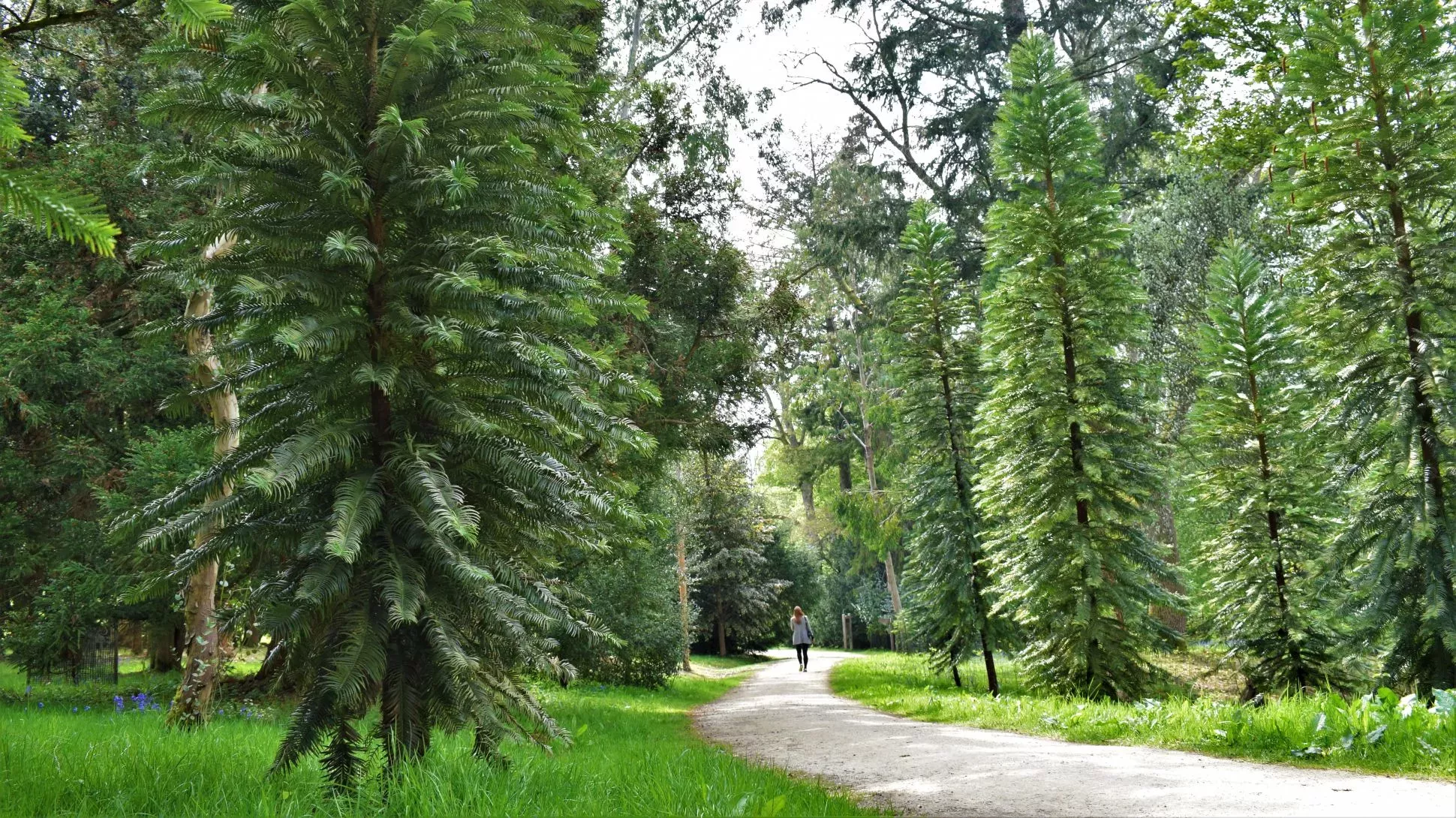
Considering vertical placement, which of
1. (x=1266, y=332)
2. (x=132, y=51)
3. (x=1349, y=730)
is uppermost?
(x=132, y=51)

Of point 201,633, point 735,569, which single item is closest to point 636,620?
point 201,633

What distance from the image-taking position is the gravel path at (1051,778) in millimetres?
4703

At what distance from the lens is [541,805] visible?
4211 millimetres

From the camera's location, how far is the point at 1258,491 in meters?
12.5

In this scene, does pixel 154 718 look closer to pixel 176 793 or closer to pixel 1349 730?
pixel 176 793

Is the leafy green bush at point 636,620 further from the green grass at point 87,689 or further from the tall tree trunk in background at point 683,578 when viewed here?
the tall tree trunk in background at point 683,578

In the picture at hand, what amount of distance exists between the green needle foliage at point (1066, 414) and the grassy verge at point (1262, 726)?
1.10 metres

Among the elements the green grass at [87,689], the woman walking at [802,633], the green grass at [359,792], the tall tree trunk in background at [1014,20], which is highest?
the tall tree trunk in background at [1014,20]

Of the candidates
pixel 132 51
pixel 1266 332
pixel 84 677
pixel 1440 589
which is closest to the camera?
pixel 1440 589

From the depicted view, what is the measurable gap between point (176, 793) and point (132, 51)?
10406 millimetres

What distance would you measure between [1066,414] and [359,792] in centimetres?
952

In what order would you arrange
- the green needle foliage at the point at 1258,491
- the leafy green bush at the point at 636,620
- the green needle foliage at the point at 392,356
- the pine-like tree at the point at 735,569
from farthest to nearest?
the pine-like tree at the point at 735,569
the leafy green bush at the point at 636,620
the green needle foliage at the point at 1258,491
the green needle foliage at the point at 392,356

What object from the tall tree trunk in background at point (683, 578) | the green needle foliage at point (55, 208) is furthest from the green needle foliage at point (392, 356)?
the tall tree trunk in background at point (683, 578)

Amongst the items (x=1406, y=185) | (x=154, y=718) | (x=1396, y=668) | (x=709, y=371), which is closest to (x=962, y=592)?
(x=709, y=371)
